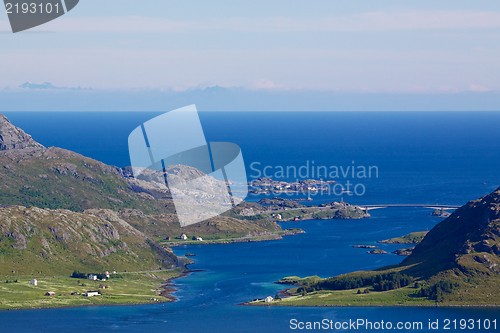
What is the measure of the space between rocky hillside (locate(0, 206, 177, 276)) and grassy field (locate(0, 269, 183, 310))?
6597 mm

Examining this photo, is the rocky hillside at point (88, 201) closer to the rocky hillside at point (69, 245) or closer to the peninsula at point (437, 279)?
the rocky hillside at point (69, 245)

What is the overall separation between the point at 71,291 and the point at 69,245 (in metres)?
23.2

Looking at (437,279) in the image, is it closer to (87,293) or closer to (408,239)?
(408,239)

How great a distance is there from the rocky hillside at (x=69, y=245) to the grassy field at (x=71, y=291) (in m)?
6.60

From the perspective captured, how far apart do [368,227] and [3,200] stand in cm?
10270

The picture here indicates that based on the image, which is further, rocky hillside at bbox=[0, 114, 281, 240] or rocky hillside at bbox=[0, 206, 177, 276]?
rocky hillside at bbox=[0, 114, 281, 240]

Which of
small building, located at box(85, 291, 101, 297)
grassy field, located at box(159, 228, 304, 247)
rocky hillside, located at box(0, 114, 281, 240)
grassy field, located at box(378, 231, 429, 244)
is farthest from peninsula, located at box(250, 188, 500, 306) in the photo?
rocky hillside, located at box(0, 114, 281, 240)

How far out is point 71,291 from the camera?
110 metres

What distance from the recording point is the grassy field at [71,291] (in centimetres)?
10294

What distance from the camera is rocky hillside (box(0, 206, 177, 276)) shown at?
402 feet

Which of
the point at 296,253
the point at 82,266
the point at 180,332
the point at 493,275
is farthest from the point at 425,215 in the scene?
the point at 180,332

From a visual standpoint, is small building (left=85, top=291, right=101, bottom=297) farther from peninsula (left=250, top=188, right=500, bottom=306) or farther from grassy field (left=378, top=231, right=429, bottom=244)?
grassy field (left=378, top=231, right=429, bottom=244)

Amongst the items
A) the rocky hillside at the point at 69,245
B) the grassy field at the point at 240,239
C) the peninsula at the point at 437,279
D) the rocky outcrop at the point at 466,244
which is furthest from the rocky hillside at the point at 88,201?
the rocky outcrop at the point at 466,244

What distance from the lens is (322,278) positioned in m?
128
